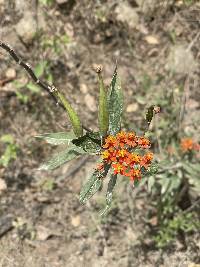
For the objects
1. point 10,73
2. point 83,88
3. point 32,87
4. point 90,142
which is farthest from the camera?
point 83,88

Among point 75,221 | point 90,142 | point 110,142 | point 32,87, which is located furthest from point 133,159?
point 32,87

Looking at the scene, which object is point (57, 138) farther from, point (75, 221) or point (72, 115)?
point (75, 221)

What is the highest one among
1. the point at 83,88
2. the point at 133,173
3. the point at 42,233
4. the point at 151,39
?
the point at 151,39

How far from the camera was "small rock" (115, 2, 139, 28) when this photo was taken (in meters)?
5.88

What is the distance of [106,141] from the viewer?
2904 mm

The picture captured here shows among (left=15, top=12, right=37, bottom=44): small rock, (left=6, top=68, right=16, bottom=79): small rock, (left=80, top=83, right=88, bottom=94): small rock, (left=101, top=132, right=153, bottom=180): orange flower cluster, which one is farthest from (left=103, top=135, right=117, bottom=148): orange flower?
(left=15, top=12, right=37, bottom=44): small rock

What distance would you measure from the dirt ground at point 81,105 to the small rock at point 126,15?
0.01 meters

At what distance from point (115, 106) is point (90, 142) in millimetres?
325

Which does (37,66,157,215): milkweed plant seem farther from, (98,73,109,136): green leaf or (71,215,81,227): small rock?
(71,215,81,227): small rock

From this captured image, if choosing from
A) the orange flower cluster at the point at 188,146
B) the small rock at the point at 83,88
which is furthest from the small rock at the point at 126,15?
the orange flower cluster at the point at 188,146

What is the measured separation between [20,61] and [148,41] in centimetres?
330

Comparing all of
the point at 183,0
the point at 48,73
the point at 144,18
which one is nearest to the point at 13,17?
the point at 48,73

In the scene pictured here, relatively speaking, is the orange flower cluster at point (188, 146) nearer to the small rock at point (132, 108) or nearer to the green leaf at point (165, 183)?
the green leaf at point (165, 183)

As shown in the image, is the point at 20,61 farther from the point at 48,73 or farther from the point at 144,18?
the point at 144,18
